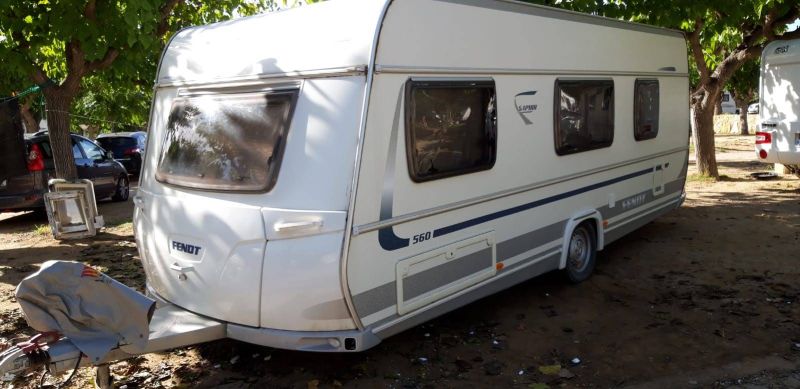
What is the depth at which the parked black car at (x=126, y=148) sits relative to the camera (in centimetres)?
1936

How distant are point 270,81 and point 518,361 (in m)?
2.64

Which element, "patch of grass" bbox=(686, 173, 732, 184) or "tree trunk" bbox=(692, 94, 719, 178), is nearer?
"tree trunk" bbox=(692, 94, 719, 178)

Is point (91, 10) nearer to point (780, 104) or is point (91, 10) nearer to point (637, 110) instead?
point (637, 110)

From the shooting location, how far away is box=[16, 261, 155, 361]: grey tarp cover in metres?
3.55


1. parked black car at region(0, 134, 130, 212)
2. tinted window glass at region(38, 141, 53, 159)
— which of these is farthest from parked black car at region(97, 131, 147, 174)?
tinted window glass at region(38, 141, 53, 159)

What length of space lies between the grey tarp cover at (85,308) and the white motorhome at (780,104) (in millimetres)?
10213

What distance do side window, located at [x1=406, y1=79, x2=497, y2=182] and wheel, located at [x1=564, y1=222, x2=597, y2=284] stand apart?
1.79m

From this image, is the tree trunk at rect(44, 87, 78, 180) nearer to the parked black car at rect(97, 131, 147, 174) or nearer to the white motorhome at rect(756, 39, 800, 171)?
the parked black car at rect(97, 131, 147, 174)

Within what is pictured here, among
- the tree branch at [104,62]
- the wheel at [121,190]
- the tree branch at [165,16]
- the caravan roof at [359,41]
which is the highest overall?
the tree branch at [165,16]

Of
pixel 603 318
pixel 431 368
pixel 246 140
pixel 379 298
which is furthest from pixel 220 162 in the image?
pixel 603 318

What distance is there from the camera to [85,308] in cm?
367

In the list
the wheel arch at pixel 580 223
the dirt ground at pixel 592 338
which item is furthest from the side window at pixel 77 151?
the wheel arch at pixel 580 223

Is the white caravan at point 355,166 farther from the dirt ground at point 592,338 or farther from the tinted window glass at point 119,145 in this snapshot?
the tinted window glass at point 119,145

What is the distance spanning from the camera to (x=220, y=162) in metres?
4.57
